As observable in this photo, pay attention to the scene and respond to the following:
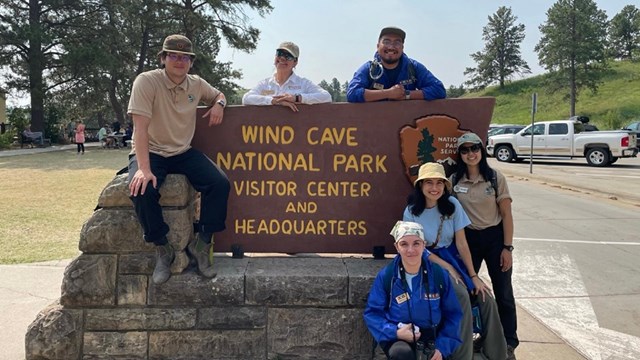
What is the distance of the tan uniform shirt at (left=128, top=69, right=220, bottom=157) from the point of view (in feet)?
10.2

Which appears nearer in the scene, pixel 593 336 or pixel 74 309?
pixel 74 309

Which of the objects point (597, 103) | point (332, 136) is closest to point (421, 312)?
point (332, 136)

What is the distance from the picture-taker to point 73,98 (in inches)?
1342

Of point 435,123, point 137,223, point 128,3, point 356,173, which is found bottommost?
point 137,223

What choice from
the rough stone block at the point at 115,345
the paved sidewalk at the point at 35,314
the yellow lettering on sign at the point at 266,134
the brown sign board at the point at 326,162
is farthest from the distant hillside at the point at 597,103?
Answer: the rough stone block at the point at 115,345

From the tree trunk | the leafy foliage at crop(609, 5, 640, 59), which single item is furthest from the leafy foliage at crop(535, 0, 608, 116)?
the tree trunk

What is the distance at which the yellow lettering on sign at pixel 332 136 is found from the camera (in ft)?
12.2

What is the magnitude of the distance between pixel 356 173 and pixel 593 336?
90.0 inches

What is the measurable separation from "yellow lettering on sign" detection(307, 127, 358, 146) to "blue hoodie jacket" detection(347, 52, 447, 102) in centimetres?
26

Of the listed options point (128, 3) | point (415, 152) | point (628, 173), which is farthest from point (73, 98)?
point (415, 152)

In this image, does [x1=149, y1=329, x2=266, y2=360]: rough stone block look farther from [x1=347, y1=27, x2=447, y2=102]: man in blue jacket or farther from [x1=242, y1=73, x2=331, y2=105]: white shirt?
[x1=347, y1=27, x2=447, y2=102]: man in blue jacket

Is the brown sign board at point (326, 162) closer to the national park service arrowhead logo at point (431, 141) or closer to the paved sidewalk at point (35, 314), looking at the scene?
the national park service arrowhead logo at point (431, 141)

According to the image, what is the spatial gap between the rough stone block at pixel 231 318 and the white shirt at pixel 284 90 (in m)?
1.57

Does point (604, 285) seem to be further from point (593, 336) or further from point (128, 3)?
point (128, 3)
